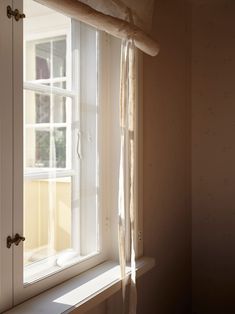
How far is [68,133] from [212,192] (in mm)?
1272

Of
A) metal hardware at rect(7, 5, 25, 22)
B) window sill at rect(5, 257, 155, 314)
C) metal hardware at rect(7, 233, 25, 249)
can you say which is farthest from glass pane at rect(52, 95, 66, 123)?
window sill at rect(5, 257, 155, 314)

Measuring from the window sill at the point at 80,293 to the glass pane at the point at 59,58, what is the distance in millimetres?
812

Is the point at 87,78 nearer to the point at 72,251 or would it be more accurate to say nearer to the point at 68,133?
the point at 68,133

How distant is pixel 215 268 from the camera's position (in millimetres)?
2443

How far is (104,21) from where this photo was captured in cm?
138

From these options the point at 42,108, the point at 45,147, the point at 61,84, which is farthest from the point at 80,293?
the point at 61,84

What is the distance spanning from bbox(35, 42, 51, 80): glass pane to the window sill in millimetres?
779

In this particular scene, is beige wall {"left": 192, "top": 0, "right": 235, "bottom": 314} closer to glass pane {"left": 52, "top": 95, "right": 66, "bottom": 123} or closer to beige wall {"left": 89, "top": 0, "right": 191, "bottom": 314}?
beige wall {"left": 89, "top": 0, "right": 191, "bottom": 314}

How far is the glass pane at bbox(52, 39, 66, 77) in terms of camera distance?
1.47 meters

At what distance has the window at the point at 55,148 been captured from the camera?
119 cm

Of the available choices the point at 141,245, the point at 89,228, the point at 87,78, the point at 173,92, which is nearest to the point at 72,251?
the point at 89,228

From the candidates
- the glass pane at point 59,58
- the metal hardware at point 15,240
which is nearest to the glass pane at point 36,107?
the glass pane at point 59,58

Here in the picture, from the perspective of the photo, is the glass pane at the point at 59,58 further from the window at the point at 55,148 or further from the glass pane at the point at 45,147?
the glass pane at the point at 45,147

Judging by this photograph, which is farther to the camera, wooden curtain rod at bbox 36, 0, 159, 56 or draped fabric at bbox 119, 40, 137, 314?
draped fabric at bbox 119, 40, 137, 314
